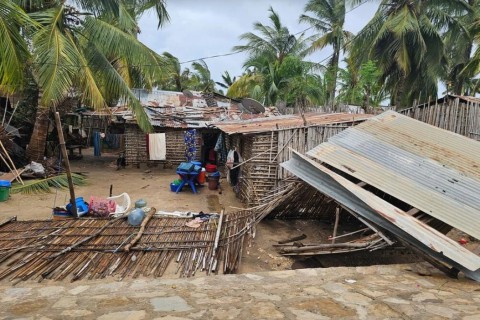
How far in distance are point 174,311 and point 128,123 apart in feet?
42.0

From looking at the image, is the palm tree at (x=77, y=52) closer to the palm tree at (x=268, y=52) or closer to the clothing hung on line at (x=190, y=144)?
the clothing hung on line at (x=190, y=144)

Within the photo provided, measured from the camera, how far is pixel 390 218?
3.88 metres

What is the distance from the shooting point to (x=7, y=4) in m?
4.91

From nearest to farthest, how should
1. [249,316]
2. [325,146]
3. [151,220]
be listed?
[249,316]
[325,146]
[151,220]

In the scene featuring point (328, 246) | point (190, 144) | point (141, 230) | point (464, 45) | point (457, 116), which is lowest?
point (141, 230)

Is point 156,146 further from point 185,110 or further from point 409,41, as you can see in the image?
point 409,41

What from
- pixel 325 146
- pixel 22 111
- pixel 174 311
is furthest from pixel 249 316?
pixel 22 111

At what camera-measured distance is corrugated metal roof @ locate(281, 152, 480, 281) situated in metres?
3.31

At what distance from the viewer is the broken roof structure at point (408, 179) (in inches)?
143

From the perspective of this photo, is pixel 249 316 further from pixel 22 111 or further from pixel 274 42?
pixel 274 42

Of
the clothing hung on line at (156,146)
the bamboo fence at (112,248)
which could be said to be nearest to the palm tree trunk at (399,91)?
the clothing hung on line at (156,146)

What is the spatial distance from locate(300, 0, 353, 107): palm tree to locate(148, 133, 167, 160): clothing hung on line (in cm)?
1037

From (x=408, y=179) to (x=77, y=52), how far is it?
342 inches

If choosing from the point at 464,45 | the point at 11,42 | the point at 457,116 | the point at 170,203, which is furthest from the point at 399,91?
the point at 11,42
